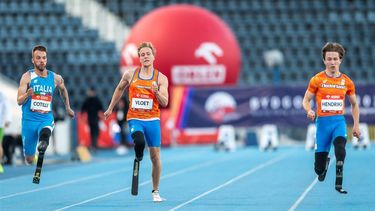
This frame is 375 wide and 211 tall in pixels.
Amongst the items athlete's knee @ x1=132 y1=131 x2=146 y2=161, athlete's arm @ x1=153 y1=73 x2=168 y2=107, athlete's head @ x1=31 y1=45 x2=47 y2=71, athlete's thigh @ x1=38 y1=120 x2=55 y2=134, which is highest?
athlete's head @ x1=31 y1=45 x2=47 y2=71

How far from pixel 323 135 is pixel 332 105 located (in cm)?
39

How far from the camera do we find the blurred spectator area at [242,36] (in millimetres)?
36062

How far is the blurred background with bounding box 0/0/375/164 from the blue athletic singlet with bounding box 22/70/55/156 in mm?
14649

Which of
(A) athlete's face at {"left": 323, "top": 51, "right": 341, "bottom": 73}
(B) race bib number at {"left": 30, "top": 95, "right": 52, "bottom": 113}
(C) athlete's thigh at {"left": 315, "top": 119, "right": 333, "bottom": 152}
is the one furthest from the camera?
(B) race bib number at {"left": 30, "top": 95, "right": 52, "bottom": 113}

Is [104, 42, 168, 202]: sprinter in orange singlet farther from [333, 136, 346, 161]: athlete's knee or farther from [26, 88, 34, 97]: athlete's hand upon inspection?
[333, 136, 346, 161]: athlete's knee

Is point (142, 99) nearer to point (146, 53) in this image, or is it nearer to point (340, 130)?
point (146, 53)

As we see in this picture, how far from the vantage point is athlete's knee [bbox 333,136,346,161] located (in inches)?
464

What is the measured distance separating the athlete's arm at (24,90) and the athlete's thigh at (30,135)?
45 cm

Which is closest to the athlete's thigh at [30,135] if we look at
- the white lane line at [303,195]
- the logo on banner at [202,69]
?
the white lane line at [303,195]

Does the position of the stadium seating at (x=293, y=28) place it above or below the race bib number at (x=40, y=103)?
above

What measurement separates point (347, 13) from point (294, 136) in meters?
7.54

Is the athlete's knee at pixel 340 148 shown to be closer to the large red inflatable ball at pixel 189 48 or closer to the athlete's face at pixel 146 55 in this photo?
the athlete's face at pixel 146 55

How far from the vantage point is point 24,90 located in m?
12.7

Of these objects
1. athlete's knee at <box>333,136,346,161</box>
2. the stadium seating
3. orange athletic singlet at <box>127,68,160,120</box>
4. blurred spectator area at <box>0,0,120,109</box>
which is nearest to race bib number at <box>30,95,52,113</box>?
orange athletic singlet at <box>127,68,160,120</box>
